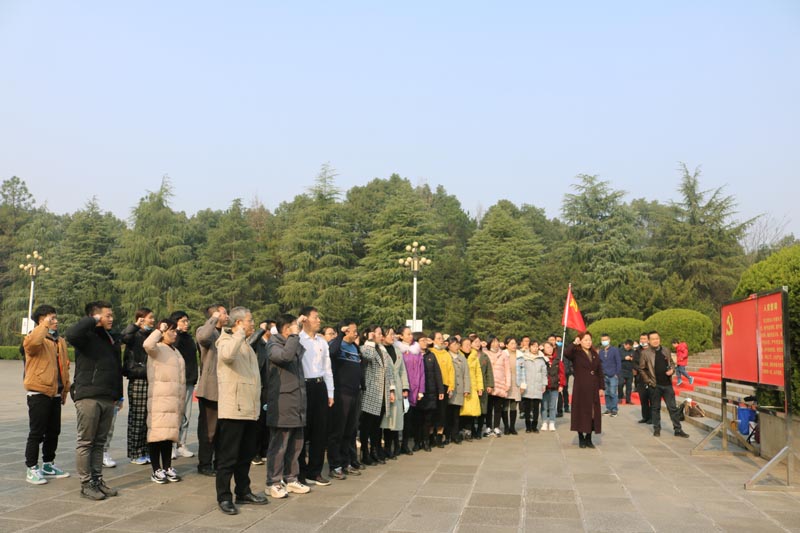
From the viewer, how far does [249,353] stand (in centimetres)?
658

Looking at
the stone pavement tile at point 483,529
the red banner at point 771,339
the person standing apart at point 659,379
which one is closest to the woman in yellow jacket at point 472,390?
the person standing apart at point 659,379

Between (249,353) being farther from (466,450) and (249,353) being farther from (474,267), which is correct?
(474,267)

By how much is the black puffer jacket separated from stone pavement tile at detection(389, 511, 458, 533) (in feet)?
10.4

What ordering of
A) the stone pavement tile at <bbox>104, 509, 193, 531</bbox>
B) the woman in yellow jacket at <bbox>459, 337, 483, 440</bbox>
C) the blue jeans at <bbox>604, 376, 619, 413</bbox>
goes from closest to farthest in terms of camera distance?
the stone pavement tile at <bbox>104, 509, 193, 531</bbox>
the woman in yellow jacket at <bbox>459, 337, 483, 440</bbox>
the blue jeans at <bbox>604, 376, 619, 413</bbox>

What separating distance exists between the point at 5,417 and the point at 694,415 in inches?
551

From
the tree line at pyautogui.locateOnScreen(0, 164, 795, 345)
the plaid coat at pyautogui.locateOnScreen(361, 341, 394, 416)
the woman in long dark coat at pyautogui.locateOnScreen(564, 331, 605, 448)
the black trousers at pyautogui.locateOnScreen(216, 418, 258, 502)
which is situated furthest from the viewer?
the tree line at pyautogui.locateOnScreen(0, 164, 795, 345)

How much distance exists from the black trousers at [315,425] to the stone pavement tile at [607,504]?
289cm

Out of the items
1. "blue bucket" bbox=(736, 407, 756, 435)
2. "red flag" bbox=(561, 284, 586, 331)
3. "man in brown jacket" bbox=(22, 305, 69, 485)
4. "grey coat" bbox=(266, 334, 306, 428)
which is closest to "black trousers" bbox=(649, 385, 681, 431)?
"blue bucket" bbox=(736, 407, 756, 435)

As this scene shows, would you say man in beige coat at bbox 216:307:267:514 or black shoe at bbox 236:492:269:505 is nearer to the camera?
man in beige coat at bbox 216:307:267:514

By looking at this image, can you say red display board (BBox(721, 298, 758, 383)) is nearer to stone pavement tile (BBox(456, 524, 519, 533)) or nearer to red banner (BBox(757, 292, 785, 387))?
red banner (BBox(757, 292, 785, 387))

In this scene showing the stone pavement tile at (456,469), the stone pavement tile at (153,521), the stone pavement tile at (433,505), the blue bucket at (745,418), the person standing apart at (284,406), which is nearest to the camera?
the stone pavement tile at (153,521)

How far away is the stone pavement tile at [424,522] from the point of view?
5801 millimetres

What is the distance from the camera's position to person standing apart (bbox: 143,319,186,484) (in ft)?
23.7

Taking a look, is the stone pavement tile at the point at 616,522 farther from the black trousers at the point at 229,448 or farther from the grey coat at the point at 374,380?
the grey coat at the point at 374,380
